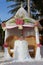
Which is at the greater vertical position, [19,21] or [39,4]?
[19,21]

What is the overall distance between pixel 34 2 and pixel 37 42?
26.1ft

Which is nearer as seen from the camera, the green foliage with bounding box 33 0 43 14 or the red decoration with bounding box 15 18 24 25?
the red decoration with bounding box 15 18 24 25

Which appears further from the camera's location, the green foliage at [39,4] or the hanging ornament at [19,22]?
the green foliage at [39,4]

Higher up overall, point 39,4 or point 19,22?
point 19,22

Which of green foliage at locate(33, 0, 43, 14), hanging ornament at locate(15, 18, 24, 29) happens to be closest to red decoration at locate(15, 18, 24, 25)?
hanging ornament at locate(15, 18, 24, 29)

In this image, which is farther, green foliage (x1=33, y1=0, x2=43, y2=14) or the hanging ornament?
green foliage (x1=33, y1=0, x2=43, y2=14)

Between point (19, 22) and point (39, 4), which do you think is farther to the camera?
point (39, 4)

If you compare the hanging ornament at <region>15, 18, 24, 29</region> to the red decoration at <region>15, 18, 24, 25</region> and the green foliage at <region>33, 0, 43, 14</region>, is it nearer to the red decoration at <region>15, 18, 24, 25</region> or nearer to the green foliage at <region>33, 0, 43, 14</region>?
the red decoration at <region>15, 18, 24, 25</region>

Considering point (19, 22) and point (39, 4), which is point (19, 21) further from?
point (39, 4)

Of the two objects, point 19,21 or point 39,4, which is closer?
point 19,21

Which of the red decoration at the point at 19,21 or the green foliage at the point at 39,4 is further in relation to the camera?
the green foliage at the point at 39,4

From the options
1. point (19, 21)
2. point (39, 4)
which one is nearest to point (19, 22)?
point (19, 21)

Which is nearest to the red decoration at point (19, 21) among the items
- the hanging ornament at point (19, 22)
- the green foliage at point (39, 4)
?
the hanging ornament at point (19, 22)

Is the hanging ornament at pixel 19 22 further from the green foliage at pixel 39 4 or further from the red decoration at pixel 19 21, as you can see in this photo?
the green foliage at pixel 39 4
